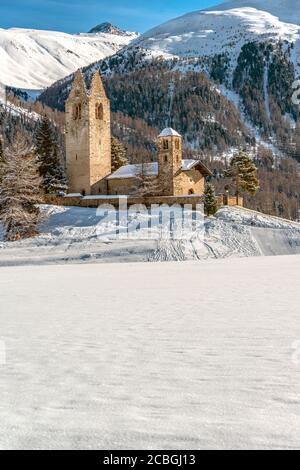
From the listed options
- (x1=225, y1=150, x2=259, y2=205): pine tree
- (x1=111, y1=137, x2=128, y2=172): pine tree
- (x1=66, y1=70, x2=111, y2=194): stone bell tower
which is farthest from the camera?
(x1=111, y1=137, x2=128, y2=172): pine tree

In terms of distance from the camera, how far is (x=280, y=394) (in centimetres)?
552

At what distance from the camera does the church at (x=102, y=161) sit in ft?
190

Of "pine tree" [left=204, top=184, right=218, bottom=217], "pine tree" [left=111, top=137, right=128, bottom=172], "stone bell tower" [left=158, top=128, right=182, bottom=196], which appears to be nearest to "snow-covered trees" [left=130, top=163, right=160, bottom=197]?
"stone bell tower" [left=158, top=128, right=182, bottom=196]

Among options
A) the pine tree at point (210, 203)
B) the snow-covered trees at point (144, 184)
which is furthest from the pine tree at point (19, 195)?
the pine tree at point (210, 203)

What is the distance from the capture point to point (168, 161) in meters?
57.9

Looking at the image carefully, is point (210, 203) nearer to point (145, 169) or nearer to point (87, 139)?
point (145, 169)

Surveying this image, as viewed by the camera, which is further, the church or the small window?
the small window

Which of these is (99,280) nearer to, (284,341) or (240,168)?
(284,341)

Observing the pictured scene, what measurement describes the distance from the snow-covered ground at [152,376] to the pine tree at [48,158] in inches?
1934

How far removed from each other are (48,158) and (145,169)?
11886mm

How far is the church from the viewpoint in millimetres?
57969

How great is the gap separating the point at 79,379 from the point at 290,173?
199794 mm

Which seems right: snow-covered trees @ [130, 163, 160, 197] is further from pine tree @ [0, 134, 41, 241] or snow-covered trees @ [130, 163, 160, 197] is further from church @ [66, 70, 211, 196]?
pine tree @ [0, 134, 41, 241]

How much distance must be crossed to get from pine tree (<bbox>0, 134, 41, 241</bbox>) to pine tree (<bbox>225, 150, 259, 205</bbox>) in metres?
23.2
